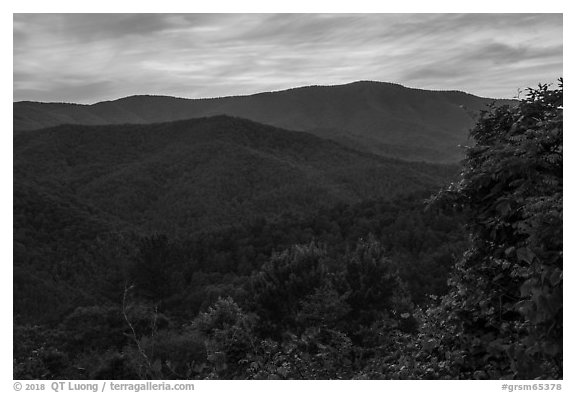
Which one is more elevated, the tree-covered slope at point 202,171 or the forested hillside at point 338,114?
the forested hillside at point 338,114

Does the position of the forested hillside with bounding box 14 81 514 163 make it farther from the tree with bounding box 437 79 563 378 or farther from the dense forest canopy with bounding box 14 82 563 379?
the tree with bounding box 437 79 563 378

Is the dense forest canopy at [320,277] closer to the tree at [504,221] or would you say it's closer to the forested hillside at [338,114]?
the tree at [504,221]

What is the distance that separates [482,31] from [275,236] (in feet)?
129

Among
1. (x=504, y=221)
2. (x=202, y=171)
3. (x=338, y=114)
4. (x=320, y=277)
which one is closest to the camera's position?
(x=504, y=221)

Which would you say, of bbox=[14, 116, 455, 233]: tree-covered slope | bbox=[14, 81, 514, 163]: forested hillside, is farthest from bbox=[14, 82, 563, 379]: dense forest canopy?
bbox=[14, 81, 514, 163]: forested hillside

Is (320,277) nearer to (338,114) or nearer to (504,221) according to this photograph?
(504,221)

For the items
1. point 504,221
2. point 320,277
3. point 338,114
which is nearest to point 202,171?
point 338,114

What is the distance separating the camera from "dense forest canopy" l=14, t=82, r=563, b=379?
5.25 m

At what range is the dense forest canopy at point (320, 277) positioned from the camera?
5.25 meters

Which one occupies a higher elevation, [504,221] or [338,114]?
[338,114]

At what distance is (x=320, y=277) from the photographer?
87.6 ft

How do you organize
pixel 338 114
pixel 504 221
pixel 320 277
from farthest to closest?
pixel 338 114
pixel 320 277
pixel 504 221

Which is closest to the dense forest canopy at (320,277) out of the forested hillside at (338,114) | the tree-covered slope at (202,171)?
the tree-covered slope at (202,171)

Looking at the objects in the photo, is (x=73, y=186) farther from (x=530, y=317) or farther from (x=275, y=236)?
(x=530, y=317)
